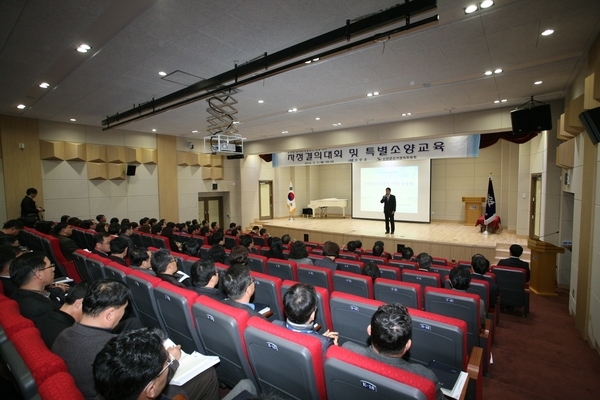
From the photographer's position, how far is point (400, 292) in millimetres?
2816

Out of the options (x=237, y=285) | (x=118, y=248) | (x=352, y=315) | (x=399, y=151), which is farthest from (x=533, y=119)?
(x=118, y=248)

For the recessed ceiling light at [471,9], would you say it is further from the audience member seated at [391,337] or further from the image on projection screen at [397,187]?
the image on projection screen at [397,187]

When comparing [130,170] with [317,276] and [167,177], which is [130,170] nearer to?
[167,177]

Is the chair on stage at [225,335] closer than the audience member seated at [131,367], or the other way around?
the audience member seated at [131,367]

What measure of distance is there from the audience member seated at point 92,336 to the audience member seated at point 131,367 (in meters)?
0.55

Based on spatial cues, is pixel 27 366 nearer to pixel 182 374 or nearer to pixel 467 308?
pixel 182 374

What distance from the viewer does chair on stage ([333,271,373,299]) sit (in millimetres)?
3075

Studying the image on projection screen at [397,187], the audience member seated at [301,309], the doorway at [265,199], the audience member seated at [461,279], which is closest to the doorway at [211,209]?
the doorway at [265,199]

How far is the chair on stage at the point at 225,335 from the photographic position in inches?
64.7

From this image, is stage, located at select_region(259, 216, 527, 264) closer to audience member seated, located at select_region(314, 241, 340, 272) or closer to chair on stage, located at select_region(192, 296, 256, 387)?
audience member seated, located at select_region(314, 241, 340, 272)

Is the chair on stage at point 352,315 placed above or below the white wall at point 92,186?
below

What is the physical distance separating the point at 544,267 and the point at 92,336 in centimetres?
699

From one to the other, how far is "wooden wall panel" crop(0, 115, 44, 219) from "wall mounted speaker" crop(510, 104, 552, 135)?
1186 centimetres

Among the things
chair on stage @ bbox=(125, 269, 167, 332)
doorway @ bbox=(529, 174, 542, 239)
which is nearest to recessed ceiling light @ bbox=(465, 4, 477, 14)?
chair on stage @ bbox=(125, 269, 167, 332)
